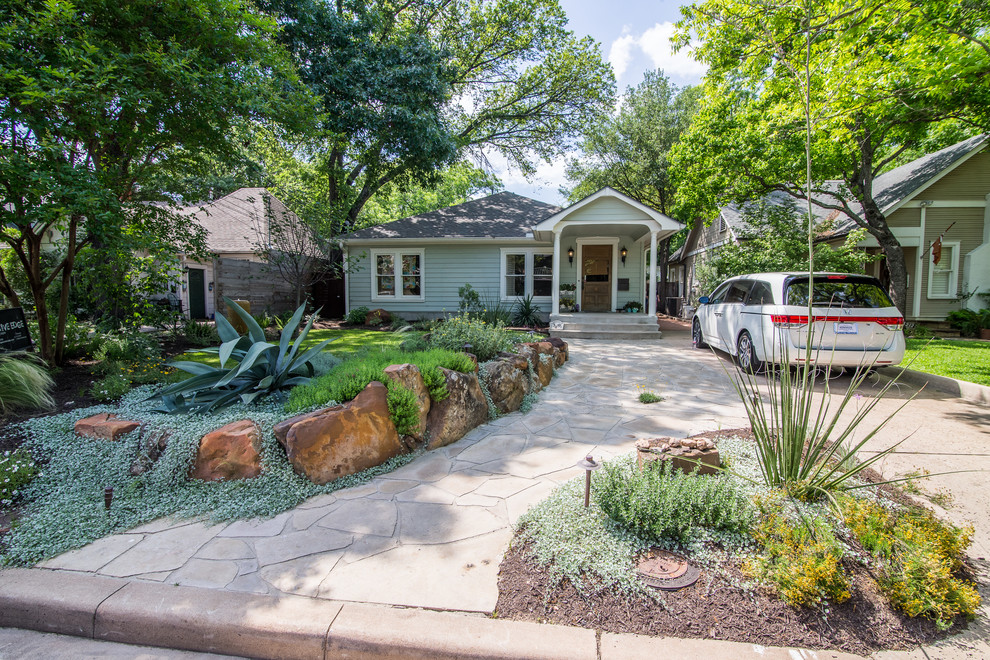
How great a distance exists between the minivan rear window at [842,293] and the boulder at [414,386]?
538cm

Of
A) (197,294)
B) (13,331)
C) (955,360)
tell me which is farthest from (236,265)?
(955,360)

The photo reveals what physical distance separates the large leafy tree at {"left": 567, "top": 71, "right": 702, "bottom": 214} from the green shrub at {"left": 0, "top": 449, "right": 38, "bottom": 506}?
20565 millimetres

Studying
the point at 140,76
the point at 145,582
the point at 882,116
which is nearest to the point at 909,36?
the point at 882,116

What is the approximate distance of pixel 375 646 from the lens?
191 centimetres

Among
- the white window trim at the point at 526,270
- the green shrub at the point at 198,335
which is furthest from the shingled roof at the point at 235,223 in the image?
the green shrub at the point at 198,335

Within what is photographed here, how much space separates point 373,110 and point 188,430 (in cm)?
1077

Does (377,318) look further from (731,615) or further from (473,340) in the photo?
(731,615)

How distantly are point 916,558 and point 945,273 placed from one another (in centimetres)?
1609

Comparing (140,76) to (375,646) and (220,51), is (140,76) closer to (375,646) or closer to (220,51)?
(220,51)

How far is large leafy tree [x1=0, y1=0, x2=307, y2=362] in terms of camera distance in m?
4.07

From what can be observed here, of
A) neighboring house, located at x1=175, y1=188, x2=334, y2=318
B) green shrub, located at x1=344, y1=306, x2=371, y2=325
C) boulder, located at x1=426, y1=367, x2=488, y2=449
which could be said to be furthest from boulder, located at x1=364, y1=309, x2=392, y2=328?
boulder, located at x1=426, y1=367, x2=488, y2=449

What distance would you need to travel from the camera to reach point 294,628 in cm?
197

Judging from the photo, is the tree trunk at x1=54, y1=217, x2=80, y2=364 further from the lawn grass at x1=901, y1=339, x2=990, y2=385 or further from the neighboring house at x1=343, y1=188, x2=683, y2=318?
A: the lawn grass at x1=901, y1=339, x2=990, y2=385

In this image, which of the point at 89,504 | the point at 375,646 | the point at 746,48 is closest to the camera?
the point at 375,646
